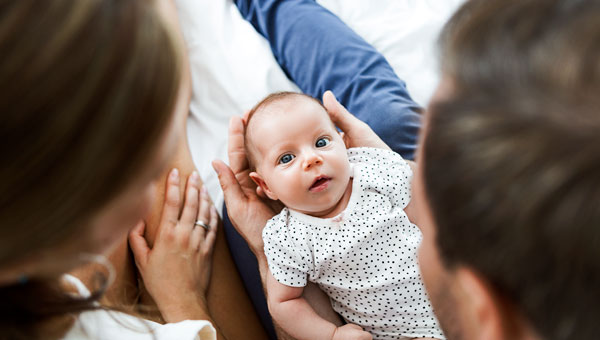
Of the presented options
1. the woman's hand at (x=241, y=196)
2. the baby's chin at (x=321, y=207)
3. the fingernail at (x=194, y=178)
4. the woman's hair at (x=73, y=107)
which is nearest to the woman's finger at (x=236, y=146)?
the woman's hand at (x=241, y=196)

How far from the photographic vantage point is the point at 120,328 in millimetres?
1008

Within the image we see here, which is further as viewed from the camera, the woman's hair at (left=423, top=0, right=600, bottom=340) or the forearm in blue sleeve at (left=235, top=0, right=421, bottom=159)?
the forearm in blue sleeve at (left=235, top=0, right=421, bottom=159)

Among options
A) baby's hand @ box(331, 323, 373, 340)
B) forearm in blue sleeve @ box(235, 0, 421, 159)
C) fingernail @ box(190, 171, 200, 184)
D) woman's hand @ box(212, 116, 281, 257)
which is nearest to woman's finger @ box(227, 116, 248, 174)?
woman's hand @ box(212, 116, 281, 257)

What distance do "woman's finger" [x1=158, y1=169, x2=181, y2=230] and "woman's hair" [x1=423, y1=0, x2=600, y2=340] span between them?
97 centimetres

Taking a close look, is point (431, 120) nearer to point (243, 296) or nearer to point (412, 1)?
point (243, 296)

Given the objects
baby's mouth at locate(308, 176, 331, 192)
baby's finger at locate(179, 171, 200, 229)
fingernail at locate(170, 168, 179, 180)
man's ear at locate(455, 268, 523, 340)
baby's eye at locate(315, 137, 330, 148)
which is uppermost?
man's ear at locate(455, 268, 523, 340)

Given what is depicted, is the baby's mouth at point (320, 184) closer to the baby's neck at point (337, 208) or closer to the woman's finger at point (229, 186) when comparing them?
the baby's neck at point (337, 208)

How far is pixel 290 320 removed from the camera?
1.28 m

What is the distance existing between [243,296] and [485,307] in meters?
Result: 0.93

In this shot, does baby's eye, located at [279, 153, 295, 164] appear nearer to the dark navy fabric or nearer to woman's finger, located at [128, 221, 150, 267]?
the dark navy fabric

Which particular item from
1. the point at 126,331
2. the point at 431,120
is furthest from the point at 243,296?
the point at 431,120

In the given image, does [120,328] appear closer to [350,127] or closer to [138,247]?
[138,247]

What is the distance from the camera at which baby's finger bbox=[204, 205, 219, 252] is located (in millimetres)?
1465

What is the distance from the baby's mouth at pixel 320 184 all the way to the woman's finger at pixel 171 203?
407 mm
